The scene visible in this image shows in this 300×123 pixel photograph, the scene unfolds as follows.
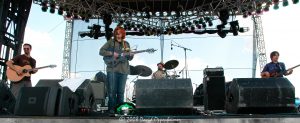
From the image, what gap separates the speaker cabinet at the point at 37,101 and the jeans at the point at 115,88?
1313mm

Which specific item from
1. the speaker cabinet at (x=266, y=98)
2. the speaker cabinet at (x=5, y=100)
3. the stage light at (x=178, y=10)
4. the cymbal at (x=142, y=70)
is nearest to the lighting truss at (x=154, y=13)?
the stage light at (x=178, y=10)

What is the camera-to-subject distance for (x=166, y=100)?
3.18 metres

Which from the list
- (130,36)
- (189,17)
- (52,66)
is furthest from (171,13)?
(52,66)

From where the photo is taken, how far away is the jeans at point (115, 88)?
4.36 meters

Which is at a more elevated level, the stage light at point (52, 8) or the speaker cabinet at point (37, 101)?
the stage light at point (52, 8)

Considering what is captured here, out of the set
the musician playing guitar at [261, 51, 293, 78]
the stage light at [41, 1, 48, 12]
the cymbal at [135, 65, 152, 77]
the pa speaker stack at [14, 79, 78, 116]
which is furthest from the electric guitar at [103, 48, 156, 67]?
the stage light at [41, 1, 48, 12]

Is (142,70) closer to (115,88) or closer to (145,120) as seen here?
(115,88)

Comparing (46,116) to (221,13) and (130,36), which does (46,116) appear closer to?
(221,13)

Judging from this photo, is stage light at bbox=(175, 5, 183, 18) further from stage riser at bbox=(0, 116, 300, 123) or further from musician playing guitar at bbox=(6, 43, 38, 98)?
stage riser at bbox=(0, 116, 300, 123)

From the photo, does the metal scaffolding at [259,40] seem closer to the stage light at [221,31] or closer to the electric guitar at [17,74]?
the stage light at [221,31]

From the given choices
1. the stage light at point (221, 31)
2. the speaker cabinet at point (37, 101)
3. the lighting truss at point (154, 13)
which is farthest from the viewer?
the stage light at point (221, 31)

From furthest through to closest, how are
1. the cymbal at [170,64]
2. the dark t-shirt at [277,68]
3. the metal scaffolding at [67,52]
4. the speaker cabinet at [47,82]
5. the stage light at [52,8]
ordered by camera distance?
the metal scaffolding at [67,52] < the stage light at [52,8] < the cymbal at [170,64] < the dark t-shirt at [277,68] < the speaker cabinet at [47,82]

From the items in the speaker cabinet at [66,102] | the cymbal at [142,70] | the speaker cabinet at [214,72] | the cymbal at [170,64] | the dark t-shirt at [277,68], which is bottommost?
the speaker cabinet at [66,102]

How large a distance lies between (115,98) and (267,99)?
2031 millimetres
